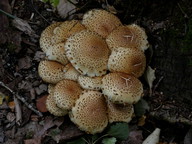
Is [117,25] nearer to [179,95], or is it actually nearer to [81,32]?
[81,32]

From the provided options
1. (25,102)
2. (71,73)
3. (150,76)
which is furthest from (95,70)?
(25,102)

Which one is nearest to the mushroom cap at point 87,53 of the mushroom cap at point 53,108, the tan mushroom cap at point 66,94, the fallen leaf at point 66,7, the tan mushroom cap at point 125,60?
the tan mushroom cap at point 125,60

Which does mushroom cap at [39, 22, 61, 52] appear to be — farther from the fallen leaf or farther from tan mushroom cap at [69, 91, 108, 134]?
tan mushroom cap at [69, 91, 108, 134]

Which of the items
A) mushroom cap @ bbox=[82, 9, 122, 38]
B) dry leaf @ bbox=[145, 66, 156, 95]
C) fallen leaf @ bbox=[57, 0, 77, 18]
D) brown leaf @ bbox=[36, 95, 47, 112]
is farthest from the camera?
fallen leaf @ bbox=[57, 0, 77, 18]

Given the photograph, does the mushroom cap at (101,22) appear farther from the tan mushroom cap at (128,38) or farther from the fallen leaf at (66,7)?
the fallen leaf at (66,7)

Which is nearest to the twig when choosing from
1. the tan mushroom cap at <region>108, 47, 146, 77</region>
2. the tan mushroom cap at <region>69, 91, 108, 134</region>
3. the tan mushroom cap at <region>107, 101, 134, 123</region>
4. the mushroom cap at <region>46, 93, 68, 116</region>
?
the mushroom cap at <region>46, 93, 68, 116</region>

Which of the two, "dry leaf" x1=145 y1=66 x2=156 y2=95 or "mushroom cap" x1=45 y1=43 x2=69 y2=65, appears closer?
"mushroom cap" x1=45 y1=43 x2=69 y2=65

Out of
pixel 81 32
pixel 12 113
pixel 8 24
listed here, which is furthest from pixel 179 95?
pixel 8 24
